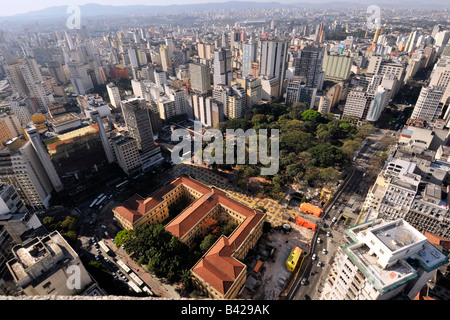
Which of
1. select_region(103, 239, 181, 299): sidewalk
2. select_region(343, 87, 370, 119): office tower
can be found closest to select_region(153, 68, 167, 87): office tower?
select_region(343, 87, 370, 119): office tower

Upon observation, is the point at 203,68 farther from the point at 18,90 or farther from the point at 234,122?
the point at 18,90

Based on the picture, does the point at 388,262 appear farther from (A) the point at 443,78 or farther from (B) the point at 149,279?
(A) the point at 443,78

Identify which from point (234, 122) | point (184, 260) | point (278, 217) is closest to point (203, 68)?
point (234, 122)

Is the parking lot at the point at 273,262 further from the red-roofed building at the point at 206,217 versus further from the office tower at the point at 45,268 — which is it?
the office tower at the point at 45,268

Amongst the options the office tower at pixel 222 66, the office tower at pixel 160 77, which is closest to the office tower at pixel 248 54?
the office tower at pixel 222 66

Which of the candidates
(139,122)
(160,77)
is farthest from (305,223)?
(160,77)

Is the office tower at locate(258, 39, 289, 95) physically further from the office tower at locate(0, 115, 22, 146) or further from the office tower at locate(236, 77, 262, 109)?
the office tower at locate(0, 115, 22, 146)
